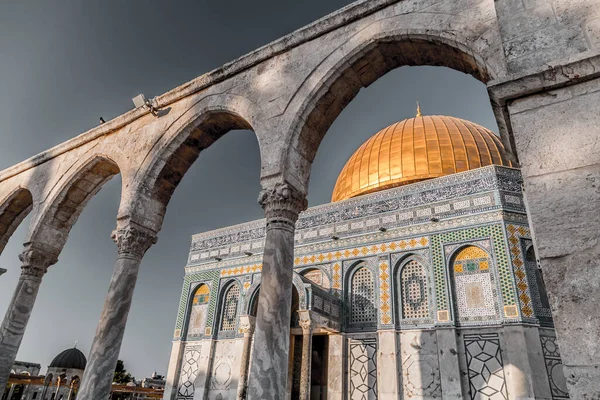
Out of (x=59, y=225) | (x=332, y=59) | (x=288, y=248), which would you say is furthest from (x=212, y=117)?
(x=59, y=225)

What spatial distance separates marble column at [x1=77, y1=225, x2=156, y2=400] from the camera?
427cm

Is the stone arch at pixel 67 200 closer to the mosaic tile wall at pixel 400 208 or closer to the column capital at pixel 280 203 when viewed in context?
the column capital at pixel 280 203

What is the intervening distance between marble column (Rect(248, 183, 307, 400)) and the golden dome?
10132 mm

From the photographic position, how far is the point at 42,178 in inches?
268

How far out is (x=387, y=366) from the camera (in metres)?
8.79

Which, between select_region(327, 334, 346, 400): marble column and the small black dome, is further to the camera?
the small black dome

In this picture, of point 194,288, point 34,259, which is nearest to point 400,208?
point 194,288

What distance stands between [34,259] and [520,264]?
916cm

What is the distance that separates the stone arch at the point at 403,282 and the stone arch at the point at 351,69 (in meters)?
6.18

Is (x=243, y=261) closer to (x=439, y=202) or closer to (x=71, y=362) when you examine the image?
(x=439, y=202)

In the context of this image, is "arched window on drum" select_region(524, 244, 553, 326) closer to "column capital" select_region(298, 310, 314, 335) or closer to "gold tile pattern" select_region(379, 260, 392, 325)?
"gold tile pattern" select_region(379, 260, 392, 325)

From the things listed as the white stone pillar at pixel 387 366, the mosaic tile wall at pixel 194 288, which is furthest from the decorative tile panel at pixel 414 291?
the mosaic tile wall at pixel 194 288

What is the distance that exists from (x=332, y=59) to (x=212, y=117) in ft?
5.83

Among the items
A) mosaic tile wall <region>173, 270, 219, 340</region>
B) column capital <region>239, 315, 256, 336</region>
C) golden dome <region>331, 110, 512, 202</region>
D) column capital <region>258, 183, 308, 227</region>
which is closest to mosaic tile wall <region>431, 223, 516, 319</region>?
golden dome <region>331, 110, 512, 202</region>
